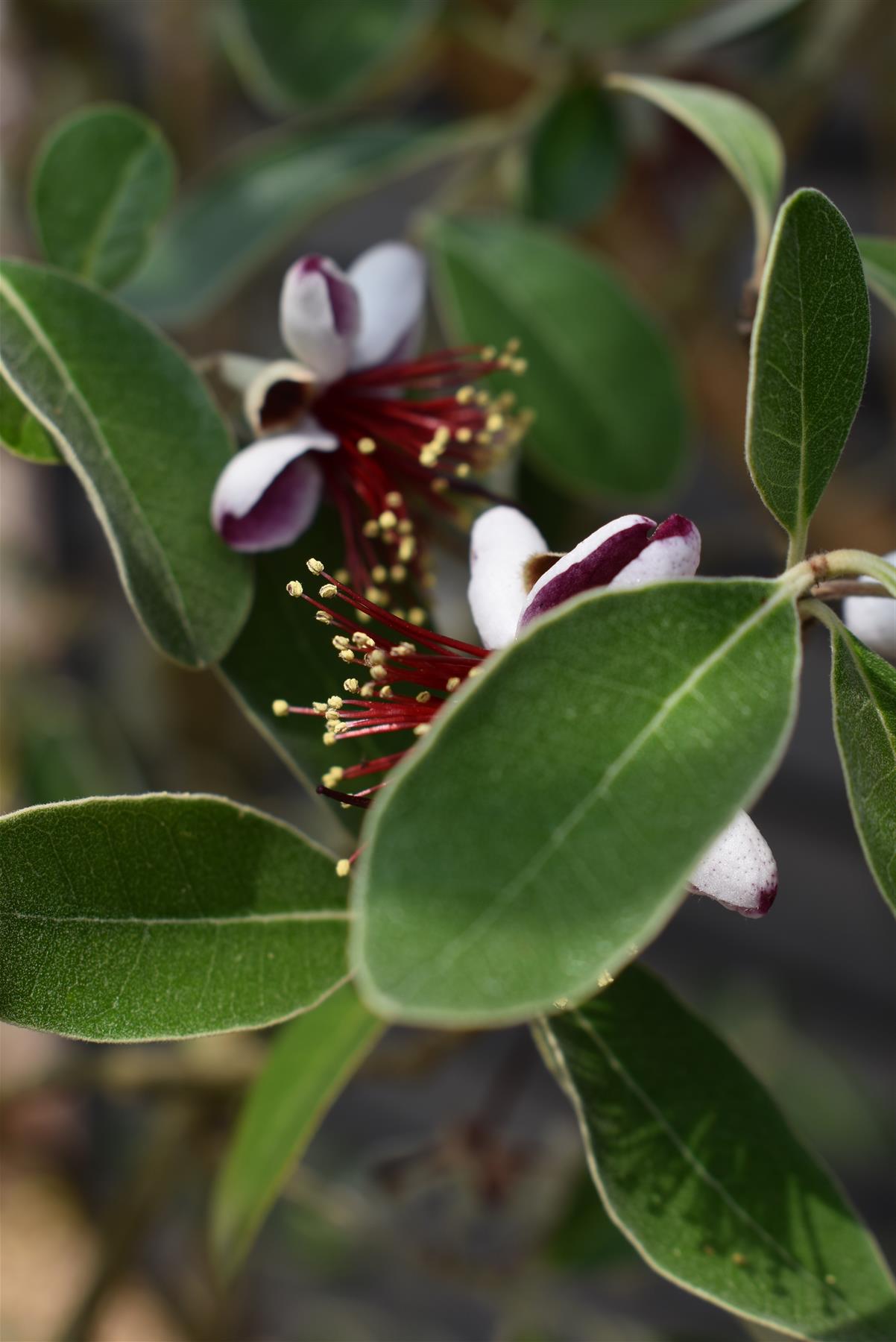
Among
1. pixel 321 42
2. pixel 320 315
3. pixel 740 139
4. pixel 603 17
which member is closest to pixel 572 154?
pixel 603 17

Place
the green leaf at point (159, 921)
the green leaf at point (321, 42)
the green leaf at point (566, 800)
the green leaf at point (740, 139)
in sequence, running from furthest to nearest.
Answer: the green leaf at point (321, 42), the green leaf at point (740, 139), the green leaf at point (159, 921), the green leaf at point (566, 800)

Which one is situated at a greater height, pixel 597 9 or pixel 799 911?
pixel 597 9

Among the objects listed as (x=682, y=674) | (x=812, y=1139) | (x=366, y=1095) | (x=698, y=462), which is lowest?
(x=366, y=1095)

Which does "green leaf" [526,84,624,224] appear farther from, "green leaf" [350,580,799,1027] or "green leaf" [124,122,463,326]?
"green leaf" [350,580,799,1027]

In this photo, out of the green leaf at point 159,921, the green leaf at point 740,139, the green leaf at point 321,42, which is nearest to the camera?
the green leaf at point 159,921

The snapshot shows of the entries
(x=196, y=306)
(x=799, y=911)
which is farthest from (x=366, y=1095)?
(x=196, y=306)

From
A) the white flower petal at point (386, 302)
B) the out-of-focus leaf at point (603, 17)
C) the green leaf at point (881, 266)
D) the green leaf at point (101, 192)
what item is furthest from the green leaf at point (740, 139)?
the out-of-focus leaf at point (603, 17)

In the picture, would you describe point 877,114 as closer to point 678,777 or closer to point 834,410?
point 834,410

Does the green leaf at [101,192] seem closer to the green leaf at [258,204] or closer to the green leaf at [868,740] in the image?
the green leaf at [258,204]

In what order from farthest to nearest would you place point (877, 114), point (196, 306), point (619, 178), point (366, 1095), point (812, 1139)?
point (366, 1095) → point (812, 1139) → point (877, 114) → point (619, 178) → point (196, 306)
